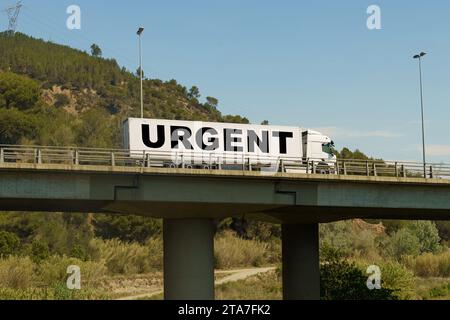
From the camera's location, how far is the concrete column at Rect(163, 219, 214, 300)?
3684 centimetres

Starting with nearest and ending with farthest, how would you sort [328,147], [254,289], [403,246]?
[328,147]
[254,289]
[403,246]

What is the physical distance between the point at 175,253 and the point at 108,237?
60255 mm

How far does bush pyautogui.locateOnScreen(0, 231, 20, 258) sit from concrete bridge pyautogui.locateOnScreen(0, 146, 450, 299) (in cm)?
4160

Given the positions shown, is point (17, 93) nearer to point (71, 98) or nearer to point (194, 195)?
point (71, 98)

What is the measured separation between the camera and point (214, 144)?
40.2 metres

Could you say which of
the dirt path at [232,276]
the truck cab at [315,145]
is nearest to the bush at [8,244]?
the dirt path at [232,276]

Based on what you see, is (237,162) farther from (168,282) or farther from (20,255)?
(20,255)

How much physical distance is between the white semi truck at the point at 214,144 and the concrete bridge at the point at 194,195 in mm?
1860

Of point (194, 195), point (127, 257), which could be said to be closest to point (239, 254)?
point (127, 257)

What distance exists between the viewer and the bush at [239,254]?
8406 cm

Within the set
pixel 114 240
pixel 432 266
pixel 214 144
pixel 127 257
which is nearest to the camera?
pixel 214 144

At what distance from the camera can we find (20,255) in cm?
7788

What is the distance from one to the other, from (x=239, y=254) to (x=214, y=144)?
A: 1887 inches

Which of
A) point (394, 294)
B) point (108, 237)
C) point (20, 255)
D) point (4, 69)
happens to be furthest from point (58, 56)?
point (394, 294)
